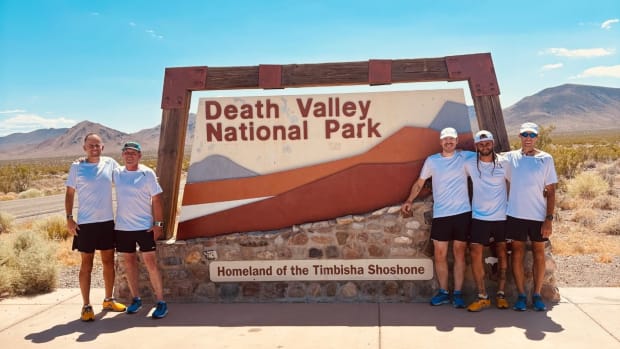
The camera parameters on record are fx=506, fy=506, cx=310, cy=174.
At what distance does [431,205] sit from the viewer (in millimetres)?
5879

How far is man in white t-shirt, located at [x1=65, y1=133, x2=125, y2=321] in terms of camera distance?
536 centimetres

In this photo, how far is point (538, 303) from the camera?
5.41 metres

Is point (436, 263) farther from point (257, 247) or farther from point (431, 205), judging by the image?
point (257, 247)

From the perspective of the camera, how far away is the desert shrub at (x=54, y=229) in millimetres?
11945

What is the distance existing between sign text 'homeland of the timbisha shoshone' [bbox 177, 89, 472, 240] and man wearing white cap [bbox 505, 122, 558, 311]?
80cm

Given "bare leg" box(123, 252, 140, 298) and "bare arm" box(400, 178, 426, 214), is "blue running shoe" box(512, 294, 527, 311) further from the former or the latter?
"bare leg" box(123, 252, 140, 298)

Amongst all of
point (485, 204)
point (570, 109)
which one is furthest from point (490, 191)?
point (570, 109)

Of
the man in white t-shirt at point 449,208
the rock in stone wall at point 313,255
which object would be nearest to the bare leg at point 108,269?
the rock in stone wall at point 313,255

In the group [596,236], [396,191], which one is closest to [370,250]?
[396,191]

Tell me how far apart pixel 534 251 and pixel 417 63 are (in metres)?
2.51

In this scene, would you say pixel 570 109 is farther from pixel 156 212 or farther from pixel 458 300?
pixel 156 212

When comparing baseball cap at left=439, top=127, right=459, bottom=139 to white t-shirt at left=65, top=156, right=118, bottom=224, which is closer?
white t-shirt at left=65, top=156, right=118, bottom=224

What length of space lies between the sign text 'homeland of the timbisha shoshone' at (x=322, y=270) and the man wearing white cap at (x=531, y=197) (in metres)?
1.08

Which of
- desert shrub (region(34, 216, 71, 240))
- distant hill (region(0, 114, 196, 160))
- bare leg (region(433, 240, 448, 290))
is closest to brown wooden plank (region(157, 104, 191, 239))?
bare leg (region(433, 240, 448, 290))
